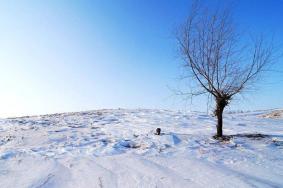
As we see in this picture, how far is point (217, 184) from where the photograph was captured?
4.75m

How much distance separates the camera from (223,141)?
820cm

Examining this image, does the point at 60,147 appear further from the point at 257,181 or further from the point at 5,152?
the point at 257,181

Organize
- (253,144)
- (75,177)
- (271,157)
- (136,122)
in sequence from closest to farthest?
(75,177)
(271,157)
(253,144)
(136,122)

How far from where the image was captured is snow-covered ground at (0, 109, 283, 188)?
4.97m

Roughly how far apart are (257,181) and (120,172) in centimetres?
249

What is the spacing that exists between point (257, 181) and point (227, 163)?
3.91ft

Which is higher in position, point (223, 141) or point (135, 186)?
point (223, 141)

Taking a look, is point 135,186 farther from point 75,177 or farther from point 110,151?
point 110,151

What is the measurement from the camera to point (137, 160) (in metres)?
6.31

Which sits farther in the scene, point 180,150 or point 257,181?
point 180,150

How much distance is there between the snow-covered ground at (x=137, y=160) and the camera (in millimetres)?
4973

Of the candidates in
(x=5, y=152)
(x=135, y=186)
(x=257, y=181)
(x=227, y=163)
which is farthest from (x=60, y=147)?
(x=257, y=181)

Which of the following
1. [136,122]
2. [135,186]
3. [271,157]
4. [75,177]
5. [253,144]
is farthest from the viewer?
[136,122]

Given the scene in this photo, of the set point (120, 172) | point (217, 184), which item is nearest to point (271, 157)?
point (217, 184)
